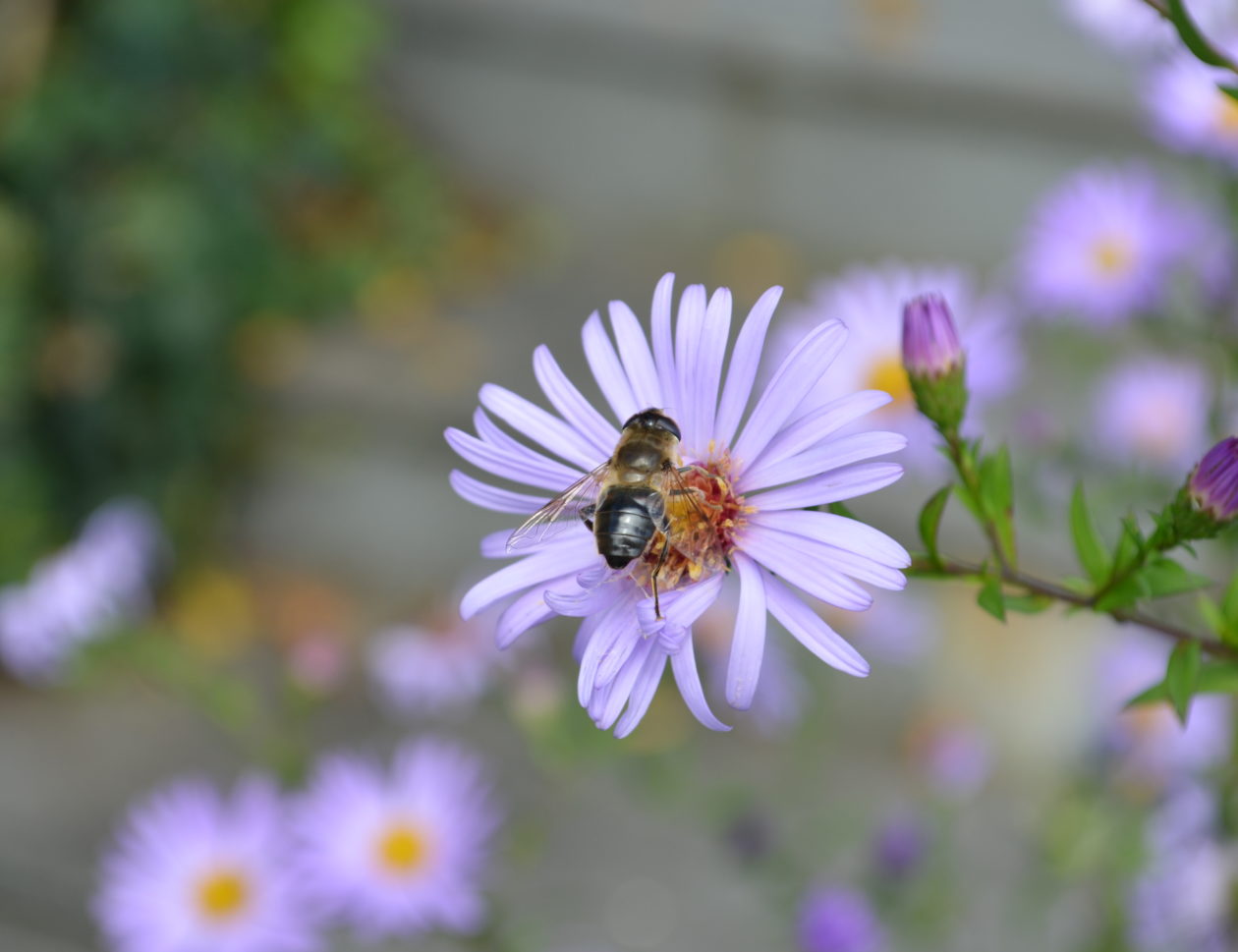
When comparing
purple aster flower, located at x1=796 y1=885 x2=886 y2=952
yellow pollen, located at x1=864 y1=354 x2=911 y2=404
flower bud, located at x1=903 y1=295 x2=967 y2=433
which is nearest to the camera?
flower bud, located at x1=903 y1=295 x2=967 y2=433

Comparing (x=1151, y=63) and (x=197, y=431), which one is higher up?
(x=197, y=431)

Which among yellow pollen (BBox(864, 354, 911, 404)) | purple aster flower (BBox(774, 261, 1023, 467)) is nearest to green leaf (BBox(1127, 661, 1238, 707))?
purple aster flower (BBox(774, 261, 1023, 467))

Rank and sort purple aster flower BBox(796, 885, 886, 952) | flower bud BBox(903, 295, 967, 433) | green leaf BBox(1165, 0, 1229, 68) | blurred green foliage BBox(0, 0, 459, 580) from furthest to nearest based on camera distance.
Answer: blurred green foliage BBox(0, 0, 459, 580)
purple aster flower BBox(796, 885, 886, 952)
flower bud BBox(903, 295, 967, 433)
green leaf BBox(1165, 0, 1229, 68)

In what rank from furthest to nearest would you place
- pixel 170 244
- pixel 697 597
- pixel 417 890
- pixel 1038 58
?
pixel 170 244
pixel 1038 58
pixel 417 890
pixel 697 597

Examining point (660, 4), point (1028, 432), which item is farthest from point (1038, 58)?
point (1028, 432)

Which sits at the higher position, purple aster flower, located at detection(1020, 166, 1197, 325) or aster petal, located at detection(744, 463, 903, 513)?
purple aster flower, located at detection(1020, 166, 1197, 325)

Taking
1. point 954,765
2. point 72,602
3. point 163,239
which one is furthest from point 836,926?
point 163,239

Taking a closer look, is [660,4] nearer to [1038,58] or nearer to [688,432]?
[1038,58]

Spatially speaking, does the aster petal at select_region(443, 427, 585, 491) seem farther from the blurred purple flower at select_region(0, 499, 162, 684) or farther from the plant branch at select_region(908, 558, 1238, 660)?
the blurred purple flower at select_region(0, 499, 162, 684)

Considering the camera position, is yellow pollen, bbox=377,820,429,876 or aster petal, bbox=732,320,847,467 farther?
yellow pollen, bbox=377,820,429,876
